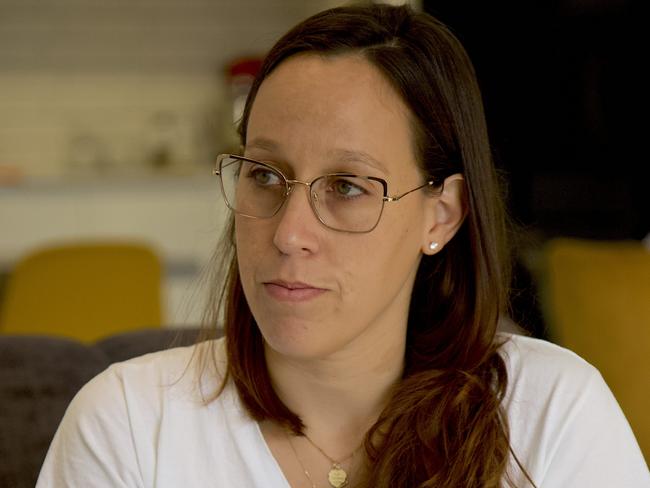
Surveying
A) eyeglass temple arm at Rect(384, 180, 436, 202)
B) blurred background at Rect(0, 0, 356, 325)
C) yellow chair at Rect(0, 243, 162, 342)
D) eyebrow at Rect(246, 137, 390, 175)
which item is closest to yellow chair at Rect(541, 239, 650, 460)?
eyeglass temple arm at Rect(384, 180, 436, 202)

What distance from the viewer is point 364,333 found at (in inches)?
58.7

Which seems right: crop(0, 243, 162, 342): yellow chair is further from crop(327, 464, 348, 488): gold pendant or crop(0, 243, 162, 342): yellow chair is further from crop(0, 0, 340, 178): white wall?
crop(327, 464, 348, 488): gold pendant

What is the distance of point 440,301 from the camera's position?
5.41 ft

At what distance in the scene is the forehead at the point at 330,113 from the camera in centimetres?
137

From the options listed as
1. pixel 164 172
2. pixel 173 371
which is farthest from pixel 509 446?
pixel 164 172

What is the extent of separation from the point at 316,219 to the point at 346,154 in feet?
0.33

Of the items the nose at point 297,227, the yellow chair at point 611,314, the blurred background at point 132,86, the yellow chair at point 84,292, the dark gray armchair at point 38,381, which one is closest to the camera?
the nose at point 297,227

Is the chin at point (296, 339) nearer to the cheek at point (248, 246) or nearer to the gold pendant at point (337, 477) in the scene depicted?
the cheek at point (248, 246)

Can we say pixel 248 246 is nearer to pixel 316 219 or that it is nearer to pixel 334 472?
pixel 316 219

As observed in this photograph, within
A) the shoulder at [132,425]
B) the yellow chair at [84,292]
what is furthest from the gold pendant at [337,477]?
the yellow chair at [84,292]

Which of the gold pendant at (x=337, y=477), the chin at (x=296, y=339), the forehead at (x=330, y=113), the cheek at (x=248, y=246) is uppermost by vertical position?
the forehead at (x=330, y=113)

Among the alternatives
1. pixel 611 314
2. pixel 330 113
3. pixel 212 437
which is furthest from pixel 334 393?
pixel 611 314

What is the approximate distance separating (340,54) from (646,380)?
1463 mm

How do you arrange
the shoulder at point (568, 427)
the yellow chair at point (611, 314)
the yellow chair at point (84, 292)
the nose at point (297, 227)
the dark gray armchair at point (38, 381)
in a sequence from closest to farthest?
the nose at point (297, 227) → the shoulder at point (568, 427) → the dark gray armchair at point (38, 381) → the yellow chair at point (611, 314) → the yellow chair at point (84, 292)
